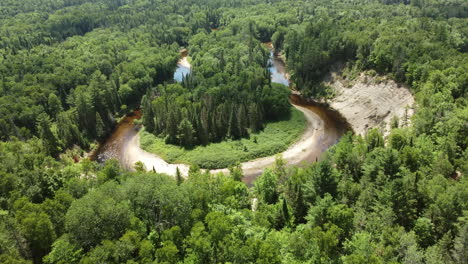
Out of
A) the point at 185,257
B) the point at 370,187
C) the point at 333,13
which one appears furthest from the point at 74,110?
Answer: the point at 333,13

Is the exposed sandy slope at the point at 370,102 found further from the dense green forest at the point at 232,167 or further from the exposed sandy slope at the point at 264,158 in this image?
the exposed sandy slope at the point at 264,158

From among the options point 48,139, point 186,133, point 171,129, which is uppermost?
point 48,139

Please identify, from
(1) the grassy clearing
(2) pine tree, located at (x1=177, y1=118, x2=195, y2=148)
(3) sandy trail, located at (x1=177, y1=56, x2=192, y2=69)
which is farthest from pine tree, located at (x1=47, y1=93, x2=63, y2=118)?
(3) sandy trail, located at (x1=177, y1=56, x2=192, y2=69)

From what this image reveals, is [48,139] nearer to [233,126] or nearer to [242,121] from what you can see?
[233,126]

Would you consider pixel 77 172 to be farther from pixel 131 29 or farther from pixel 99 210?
pixel 131 29

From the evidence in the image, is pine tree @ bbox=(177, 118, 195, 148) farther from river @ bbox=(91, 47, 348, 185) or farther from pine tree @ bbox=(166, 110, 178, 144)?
river @ bbox=(91, 47, 348, 185)

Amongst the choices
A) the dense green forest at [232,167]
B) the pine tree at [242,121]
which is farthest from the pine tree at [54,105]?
the pine tree at [242,121]

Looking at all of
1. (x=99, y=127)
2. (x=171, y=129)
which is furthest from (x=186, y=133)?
→ (x=99, y=127)

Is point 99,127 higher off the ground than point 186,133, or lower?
lower
